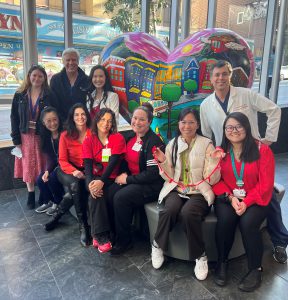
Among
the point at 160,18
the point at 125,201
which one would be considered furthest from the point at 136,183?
the point at 160,18

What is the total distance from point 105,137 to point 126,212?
23.2 inches

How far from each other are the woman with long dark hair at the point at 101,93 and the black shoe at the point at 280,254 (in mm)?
1592

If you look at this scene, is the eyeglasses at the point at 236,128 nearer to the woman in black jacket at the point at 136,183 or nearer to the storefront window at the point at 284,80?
the woman in black jacket at the point at 136,183

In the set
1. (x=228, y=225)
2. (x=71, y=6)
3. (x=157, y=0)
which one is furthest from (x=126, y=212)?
(x=157, y=0)

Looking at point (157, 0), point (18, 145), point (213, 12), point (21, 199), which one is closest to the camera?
point (18, 145)

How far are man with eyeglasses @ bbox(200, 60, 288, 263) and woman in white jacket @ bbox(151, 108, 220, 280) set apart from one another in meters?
0.24

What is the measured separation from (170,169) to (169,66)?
91cm

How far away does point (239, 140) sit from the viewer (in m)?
1.94

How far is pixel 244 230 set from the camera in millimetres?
1852

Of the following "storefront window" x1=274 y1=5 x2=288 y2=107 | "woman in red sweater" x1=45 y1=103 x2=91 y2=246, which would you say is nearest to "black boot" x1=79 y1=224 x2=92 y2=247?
"woman in red sweater" x1=45 y1=103 x2=91 y2=246

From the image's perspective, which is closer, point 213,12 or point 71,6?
point 71,6

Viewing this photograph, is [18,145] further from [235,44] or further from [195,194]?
[235,44]

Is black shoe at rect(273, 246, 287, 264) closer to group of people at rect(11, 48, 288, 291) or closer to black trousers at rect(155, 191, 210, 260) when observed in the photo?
group of people at rect(11, 48, 288, 291)

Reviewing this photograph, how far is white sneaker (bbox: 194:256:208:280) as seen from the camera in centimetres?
193
